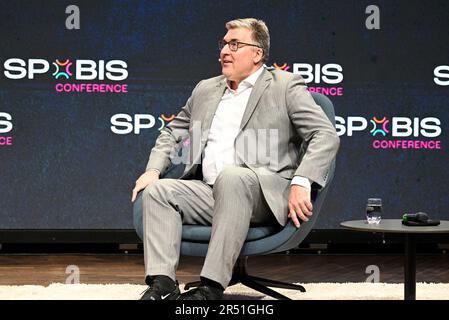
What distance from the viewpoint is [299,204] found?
297 centimetres

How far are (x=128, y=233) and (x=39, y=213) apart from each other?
25.7 inches

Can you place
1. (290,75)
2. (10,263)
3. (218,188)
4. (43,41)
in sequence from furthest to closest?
(43,41) < (10,263) < (290,75) < (218,188)

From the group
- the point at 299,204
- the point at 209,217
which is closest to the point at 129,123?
the point at 209,217

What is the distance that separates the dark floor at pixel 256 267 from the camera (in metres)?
4.33

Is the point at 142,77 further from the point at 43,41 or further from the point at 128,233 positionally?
the point at 128,233

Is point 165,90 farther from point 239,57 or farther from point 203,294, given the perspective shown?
point 203,294

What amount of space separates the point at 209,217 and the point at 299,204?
394mm

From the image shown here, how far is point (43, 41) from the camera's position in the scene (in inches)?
210

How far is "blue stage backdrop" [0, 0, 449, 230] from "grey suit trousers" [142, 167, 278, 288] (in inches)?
94.9

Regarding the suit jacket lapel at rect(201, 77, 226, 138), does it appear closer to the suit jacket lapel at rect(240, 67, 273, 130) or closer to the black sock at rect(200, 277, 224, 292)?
the suit jacket lapel at rect(240, 67, 273, 130)

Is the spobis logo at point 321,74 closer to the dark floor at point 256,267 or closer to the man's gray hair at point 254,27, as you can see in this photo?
the dark floor at point 256,267

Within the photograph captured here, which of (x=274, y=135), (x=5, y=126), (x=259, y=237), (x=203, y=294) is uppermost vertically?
(x=274, y=135)

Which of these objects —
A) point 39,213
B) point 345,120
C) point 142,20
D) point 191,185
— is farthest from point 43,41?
point 191,185

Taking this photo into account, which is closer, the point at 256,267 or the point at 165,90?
the point at 256,267
